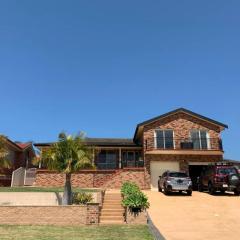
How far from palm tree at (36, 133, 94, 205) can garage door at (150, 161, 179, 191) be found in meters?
12.6

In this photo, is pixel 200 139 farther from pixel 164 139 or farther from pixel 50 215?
pixel 50 215

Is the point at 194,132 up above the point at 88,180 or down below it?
above

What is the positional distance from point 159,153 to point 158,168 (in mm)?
1524

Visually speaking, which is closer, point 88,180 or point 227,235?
point 227,235

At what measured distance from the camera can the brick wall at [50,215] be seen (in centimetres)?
1375

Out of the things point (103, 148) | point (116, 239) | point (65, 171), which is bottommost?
point (116, 239)

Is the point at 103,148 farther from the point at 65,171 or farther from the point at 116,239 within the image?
the point at 116,239

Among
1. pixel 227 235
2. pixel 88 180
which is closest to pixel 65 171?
pixel 227 235

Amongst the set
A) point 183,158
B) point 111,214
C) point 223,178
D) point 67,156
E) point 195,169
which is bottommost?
point 111,214

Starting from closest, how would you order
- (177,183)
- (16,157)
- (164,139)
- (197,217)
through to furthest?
(197,217), (177,183), (164,139), (16,157)

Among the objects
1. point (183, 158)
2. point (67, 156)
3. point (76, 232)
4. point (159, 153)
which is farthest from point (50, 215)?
point (183, 158)

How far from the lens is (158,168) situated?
94.8ft

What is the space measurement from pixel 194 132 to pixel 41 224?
2042cm

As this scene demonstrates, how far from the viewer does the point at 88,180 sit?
90.6 feet
